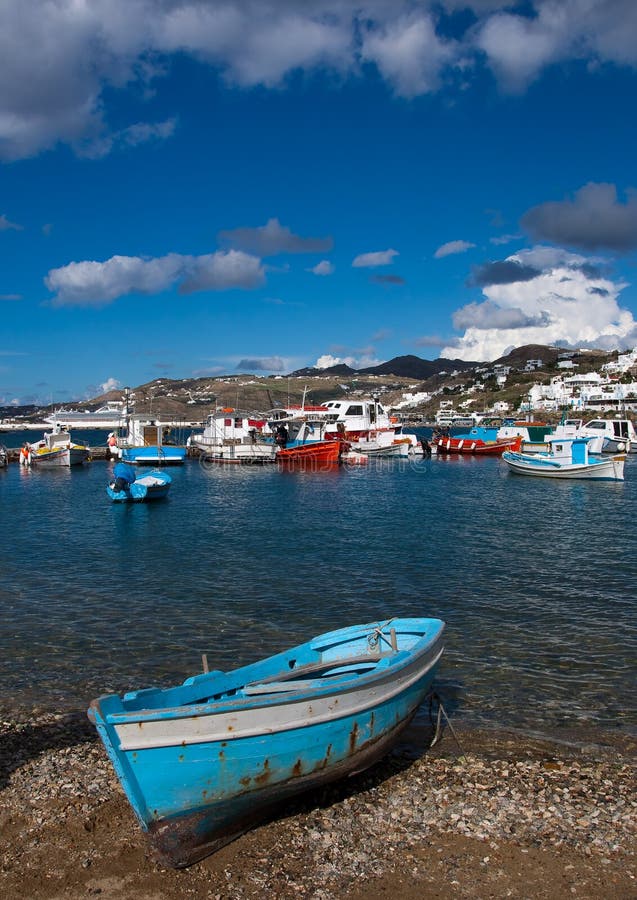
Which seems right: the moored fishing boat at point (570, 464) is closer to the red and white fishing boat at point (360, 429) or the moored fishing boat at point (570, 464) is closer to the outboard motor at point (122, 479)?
the red and white fishing boat at point (360, 429)

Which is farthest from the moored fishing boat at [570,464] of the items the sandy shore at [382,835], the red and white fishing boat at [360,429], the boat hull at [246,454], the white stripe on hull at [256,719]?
the white stripe on hull at [256,719]

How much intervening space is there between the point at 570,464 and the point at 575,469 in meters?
1.03

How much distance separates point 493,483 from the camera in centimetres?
5053

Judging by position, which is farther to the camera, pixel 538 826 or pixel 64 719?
pixel 64 719

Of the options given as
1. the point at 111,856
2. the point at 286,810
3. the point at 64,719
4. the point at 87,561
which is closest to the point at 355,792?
the point at 286,810

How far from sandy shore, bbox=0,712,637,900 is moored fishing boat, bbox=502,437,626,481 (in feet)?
142

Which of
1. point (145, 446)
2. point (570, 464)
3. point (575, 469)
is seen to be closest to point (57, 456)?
point (145, 446)

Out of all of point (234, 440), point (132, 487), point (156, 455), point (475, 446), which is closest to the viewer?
point (132, 487)

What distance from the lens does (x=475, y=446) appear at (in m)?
79.9

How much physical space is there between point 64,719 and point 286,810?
4814mm

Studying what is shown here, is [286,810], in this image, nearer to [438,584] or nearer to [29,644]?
[29,644]

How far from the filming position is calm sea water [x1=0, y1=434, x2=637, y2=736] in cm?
1272

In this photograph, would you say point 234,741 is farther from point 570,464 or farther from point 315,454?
point 315,454

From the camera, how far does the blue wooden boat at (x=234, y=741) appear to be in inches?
269
